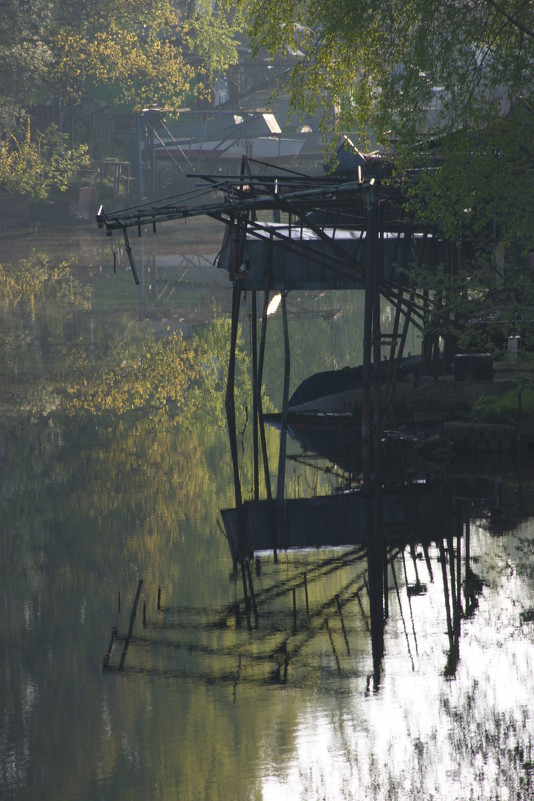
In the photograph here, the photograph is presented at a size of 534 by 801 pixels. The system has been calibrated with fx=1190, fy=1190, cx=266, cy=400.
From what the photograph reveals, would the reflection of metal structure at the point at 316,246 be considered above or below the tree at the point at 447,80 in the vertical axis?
below

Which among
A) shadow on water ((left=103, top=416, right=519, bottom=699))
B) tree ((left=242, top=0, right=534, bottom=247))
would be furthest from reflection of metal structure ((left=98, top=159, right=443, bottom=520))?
shadow on water ((left=103, top=416, right=519, bottom=699))

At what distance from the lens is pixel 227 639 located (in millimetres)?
11562

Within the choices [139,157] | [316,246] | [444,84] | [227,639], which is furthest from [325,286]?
[139,157]

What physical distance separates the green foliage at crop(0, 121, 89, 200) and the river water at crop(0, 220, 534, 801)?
41.2 metres

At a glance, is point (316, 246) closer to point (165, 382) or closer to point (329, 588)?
point (165, 382)

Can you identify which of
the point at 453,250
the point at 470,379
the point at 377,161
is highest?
the point at 377,161

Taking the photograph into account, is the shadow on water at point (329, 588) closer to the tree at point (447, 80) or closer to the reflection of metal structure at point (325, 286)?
the reflection of metal structure at point (325, 286)

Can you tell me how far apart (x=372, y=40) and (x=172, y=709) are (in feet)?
38.5

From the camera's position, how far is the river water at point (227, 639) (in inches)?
354

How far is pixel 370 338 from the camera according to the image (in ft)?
62.7

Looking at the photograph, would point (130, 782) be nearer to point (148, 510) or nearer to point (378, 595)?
point (378, 595)

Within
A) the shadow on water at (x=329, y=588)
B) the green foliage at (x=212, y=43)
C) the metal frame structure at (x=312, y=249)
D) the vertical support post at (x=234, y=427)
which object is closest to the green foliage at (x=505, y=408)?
the metal frame structure at (x=312, y=249)

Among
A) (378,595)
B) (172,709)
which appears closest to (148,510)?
(378,595)

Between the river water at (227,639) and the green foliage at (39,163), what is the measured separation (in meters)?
41.2
